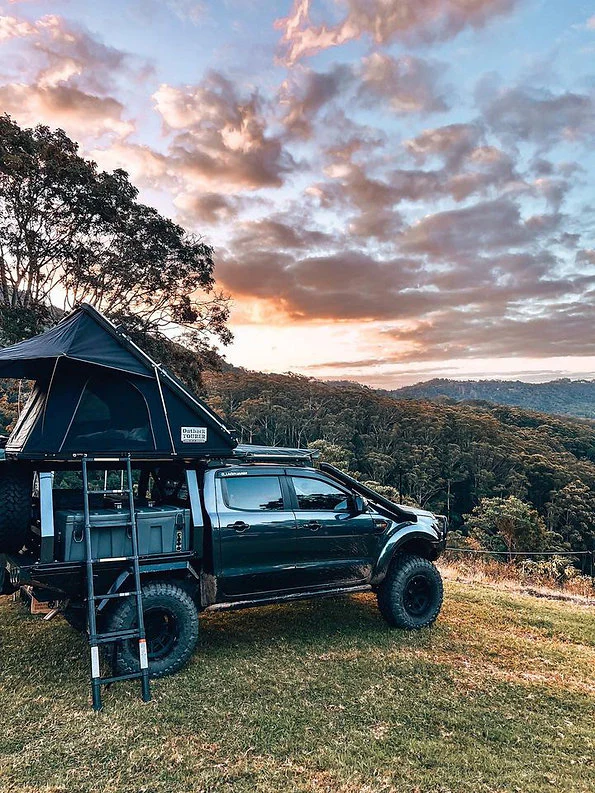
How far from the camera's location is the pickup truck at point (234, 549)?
4629 millimetres

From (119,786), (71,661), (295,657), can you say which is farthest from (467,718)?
(71,661)

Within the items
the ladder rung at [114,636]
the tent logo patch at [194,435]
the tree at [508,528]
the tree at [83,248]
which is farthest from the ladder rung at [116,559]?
the tree at [508,528]

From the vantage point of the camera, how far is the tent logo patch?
5523 mm

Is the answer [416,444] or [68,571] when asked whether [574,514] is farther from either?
[68,571]

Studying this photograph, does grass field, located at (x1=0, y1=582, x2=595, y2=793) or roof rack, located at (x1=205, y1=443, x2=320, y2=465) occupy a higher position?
roof rack, located at (x1=205, y1=443, x2=320, y2=465)

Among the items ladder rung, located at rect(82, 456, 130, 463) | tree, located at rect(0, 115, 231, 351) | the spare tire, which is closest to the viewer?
the spare tire

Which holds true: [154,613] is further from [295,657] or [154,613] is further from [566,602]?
[566,602]

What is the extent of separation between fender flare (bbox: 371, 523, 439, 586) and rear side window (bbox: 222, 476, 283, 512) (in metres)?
1.32

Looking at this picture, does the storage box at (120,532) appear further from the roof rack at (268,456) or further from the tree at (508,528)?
the tree at (508,528)

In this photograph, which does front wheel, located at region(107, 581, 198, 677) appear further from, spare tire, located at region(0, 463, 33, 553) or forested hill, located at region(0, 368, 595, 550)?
forested hill, located at region(0, 368, 595, 550)

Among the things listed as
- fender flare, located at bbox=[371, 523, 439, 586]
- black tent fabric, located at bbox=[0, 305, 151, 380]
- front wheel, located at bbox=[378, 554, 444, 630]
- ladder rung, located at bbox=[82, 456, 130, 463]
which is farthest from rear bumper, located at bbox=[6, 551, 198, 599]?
front wheel, located at bbox=[378, 554, 444, 630]

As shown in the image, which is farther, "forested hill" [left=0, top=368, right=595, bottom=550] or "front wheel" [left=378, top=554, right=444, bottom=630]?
"forested hill" [left=0, top=368, right=595, bottom=550]

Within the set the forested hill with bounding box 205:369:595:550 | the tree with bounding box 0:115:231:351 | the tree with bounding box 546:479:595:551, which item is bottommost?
the tree with bounding box 546:479:595:551

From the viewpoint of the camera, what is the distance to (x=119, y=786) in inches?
122
